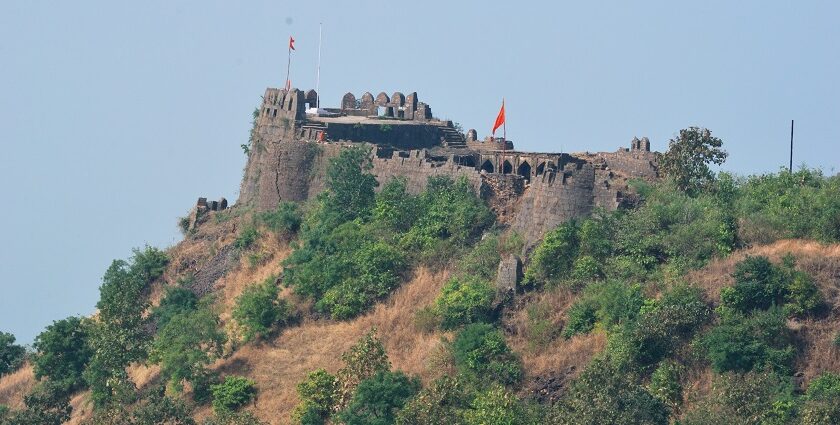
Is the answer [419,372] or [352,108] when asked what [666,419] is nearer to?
[419,372]

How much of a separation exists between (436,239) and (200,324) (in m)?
6.25

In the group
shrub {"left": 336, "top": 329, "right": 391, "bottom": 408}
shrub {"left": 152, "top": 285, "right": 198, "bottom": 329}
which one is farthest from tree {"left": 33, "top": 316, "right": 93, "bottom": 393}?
shrub {"left": 336, "top": 329, "right": 391, "bottom": 408}

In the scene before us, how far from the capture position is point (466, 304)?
61938mm

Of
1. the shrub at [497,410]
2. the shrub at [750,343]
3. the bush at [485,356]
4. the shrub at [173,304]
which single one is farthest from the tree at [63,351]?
the shrub at [750,343]

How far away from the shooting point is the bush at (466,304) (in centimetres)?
6175

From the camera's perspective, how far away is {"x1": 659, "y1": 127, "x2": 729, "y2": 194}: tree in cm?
6394

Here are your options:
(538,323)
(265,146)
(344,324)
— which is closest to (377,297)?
(344,324)

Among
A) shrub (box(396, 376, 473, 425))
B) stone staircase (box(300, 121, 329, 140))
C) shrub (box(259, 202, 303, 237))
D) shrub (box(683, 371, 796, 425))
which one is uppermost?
stone staircase (box(300, 121, 329, 140))

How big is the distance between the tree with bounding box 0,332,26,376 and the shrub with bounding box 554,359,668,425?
23.1 metres

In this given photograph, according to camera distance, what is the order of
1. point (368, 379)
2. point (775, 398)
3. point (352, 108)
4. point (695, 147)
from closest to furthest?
point (775, 398)
point (368, 379)
point (695, 147)
point (352, 108)

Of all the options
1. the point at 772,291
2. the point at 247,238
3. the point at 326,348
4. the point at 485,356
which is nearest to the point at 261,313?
the point at 326,348

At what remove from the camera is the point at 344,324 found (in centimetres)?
6450

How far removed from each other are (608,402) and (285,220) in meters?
17.6

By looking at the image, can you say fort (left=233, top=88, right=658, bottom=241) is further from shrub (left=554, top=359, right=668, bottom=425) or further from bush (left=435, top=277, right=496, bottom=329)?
shrub (left=554, top=359, right=668, bottom=425)
